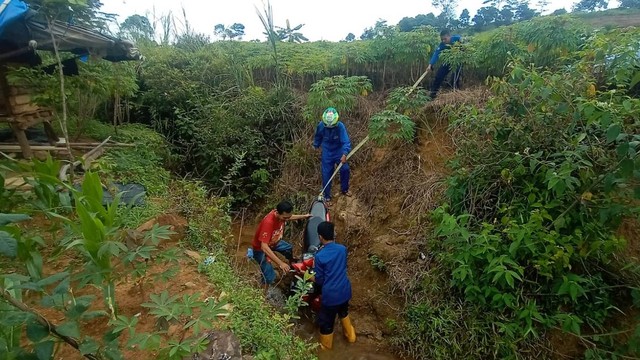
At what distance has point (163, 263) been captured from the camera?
3.23 meters

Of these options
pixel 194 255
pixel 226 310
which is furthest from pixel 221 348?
pixel 194 255

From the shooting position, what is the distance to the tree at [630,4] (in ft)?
24.7

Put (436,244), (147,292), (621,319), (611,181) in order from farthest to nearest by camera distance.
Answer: (436,244)
(621,319)
(147,292)
(611,181)

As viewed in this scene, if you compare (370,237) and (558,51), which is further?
(370,237)

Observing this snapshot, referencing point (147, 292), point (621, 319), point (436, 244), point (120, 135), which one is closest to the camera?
point (147, 292)

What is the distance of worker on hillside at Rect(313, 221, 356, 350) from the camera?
3.67 metres

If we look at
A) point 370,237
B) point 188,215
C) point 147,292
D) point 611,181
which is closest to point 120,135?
point 188,215

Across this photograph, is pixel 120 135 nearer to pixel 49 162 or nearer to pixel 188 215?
pixel 188 215

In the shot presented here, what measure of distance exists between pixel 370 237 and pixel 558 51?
3.53 meters

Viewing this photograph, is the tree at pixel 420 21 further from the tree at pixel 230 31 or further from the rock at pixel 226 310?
the rock at pixel 226 310

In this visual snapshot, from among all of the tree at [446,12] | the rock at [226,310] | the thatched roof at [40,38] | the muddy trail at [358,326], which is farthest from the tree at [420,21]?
the rock at [226,310]

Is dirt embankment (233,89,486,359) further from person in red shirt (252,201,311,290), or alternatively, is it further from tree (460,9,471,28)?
tree (460,9,471,28)

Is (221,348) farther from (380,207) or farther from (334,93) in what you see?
(334,93)

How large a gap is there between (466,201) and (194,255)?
9.61 feet
